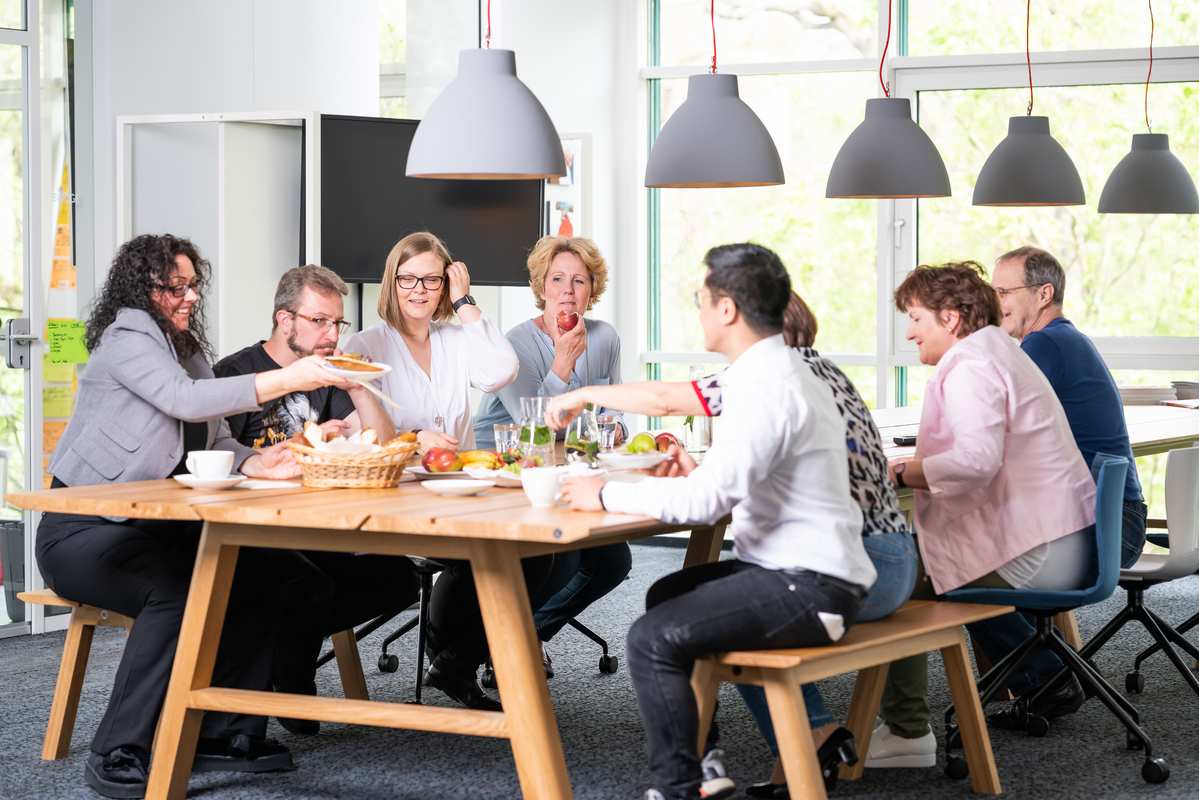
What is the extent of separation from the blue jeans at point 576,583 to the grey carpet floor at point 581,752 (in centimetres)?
24

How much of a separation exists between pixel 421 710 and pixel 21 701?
1.87 meters

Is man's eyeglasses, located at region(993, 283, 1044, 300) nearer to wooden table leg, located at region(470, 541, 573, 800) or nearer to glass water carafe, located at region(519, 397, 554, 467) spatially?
glass water carafe, located at region(519, 397, 554, 467)

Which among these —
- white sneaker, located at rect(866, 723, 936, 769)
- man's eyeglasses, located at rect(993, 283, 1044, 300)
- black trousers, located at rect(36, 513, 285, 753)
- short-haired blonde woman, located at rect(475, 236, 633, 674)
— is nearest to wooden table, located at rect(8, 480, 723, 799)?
black trousers, located at rect(36, 513, 285, 753)

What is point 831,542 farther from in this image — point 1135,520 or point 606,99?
point 606,99

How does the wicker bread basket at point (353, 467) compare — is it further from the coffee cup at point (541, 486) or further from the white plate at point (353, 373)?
the coffee cup at point (541, 486)

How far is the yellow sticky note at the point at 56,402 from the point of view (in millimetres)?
5625

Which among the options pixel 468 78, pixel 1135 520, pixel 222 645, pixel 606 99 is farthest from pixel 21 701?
pixel 606 99

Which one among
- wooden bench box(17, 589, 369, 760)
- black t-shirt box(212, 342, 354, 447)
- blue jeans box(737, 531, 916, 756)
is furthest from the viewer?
black t-shirt box(212, 342, 354, 447)

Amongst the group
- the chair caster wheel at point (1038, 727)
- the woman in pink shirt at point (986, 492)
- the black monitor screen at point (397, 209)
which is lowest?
the chair caster wheel at point (1038, 727)

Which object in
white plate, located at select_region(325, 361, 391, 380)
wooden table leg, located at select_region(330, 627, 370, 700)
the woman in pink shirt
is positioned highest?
white plate, located at select_region(325, 361, 391, 380)

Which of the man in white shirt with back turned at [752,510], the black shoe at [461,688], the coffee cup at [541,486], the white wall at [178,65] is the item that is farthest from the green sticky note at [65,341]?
the man in white shirt with back turned at [752,510]

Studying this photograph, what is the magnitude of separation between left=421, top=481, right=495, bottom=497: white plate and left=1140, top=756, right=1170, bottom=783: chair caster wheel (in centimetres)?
171

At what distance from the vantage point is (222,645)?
380 cm

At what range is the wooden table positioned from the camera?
3094mm
